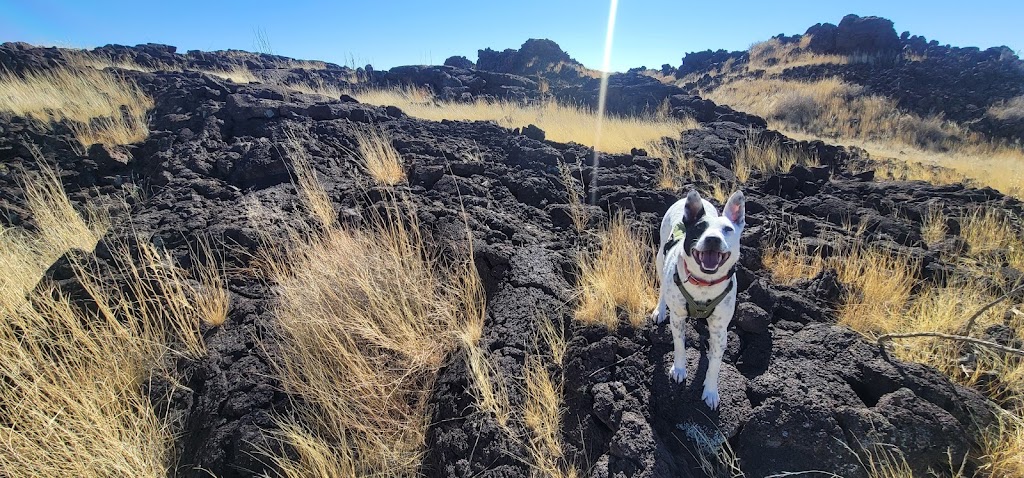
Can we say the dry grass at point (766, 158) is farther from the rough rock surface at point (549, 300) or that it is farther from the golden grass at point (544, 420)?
the golden grass at point (544, 420)

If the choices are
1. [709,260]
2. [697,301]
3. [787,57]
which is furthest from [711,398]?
[787,57]

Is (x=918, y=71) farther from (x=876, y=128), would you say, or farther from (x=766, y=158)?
(x=766, y=158)

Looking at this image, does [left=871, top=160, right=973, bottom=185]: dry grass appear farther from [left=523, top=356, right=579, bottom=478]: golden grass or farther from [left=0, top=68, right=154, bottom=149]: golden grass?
[left=0, top=68, right=154, bottom=149]: golden grass

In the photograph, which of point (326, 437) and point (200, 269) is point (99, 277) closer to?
point (200, 269)

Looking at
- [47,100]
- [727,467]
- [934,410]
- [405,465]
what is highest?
[47,100]

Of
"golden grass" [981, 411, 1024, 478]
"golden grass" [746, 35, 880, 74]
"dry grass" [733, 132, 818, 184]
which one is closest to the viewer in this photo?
"golden grass" [981, 411, 1024, 478]

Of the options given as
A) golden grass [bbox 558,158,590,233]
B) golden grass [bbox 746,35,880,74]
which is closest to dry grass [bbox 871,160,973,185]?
golden grass [bbox 558,158,590,233]

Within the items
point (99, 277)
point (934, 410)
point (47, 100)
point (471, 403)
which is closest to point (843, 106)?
point (934, 410)

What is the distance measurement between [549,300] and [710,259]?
4.84 feet

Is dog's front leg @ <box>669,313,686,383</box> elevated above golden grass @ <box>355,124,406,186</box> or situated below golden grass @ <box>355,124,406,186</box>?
below

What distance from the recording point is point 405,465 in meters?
2.43

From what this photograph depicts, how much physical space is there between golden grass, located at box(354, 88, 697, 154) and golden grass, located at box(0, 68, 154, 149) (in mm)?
5326

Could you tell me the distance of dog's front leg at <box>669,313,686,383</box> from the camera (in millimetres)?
2586

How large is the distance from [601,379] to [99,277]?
12.0 ft
